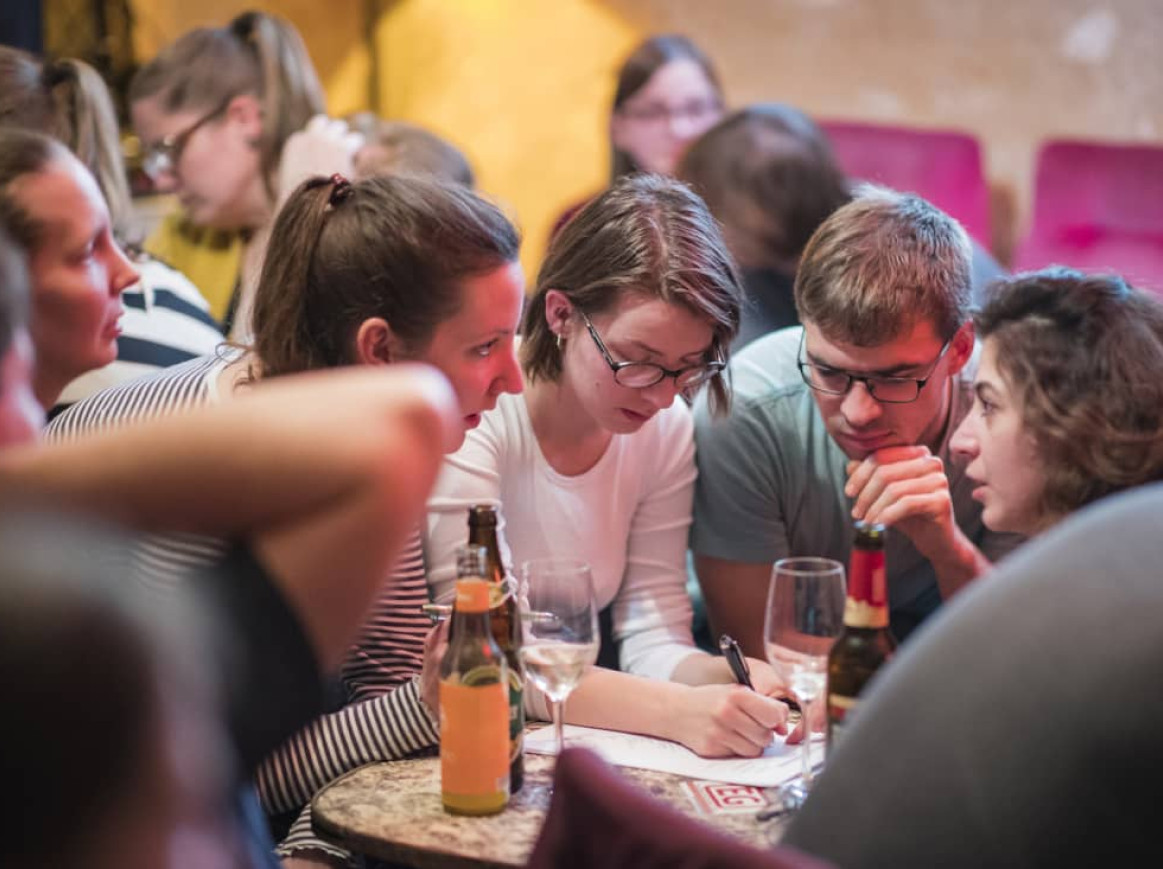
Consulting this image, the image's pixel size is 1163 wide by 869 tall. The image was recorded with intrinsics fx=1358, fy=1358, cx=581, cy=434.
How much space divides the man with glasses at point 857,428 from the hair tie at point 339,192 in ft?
2.15

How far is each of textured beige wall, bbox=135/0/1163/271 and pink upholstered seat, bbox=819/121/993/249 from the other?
351mm

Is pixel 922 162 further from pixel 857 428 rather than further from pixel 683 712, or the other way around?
pixel 683 712

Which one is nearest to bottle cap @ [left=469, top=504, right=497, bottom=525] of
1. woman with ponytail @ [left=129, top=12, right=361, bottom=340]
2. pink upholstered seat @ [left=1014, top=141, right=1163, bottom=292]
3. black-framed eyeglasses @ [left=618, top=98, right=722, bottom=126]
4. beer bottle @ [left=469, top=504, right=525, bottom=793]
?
beer bottle @ [left=469, top=504, right=525, bottom=793]

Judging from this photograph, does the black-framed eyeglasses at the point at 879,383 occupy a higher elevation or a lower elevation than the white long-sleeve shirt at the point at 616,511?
higher

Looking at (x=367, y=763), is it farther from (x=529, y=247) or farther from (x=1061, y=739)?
(x=529, y=247)

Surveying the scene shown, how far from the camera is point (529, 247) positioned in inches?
203

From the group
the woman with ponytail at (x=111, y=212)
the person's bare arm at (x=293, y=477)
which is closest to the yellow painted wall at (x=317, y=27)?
the woman with ponytail at (x=111, y=212)

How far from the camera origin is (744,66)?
4.95 metres

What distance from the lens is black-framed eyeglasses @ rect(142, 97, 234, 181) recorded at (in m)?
3.07

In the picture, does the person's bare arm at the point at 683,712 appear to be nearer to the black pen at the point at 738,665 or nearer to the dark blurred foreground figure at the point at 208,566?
the black pen at the point at 738,665

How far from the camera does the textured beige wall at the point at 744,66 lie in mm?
4770

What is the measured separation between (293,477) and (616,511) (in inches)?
48.3

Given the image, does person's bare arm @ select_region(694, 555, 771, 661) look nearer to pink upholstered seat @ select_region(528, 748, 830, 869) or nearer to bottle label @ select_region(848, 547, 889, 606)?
bottle label @ select_region(848, 547, 889, 606)

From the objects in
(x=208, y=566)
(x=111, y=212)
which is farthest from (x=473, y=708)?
(x=111, y=212)
